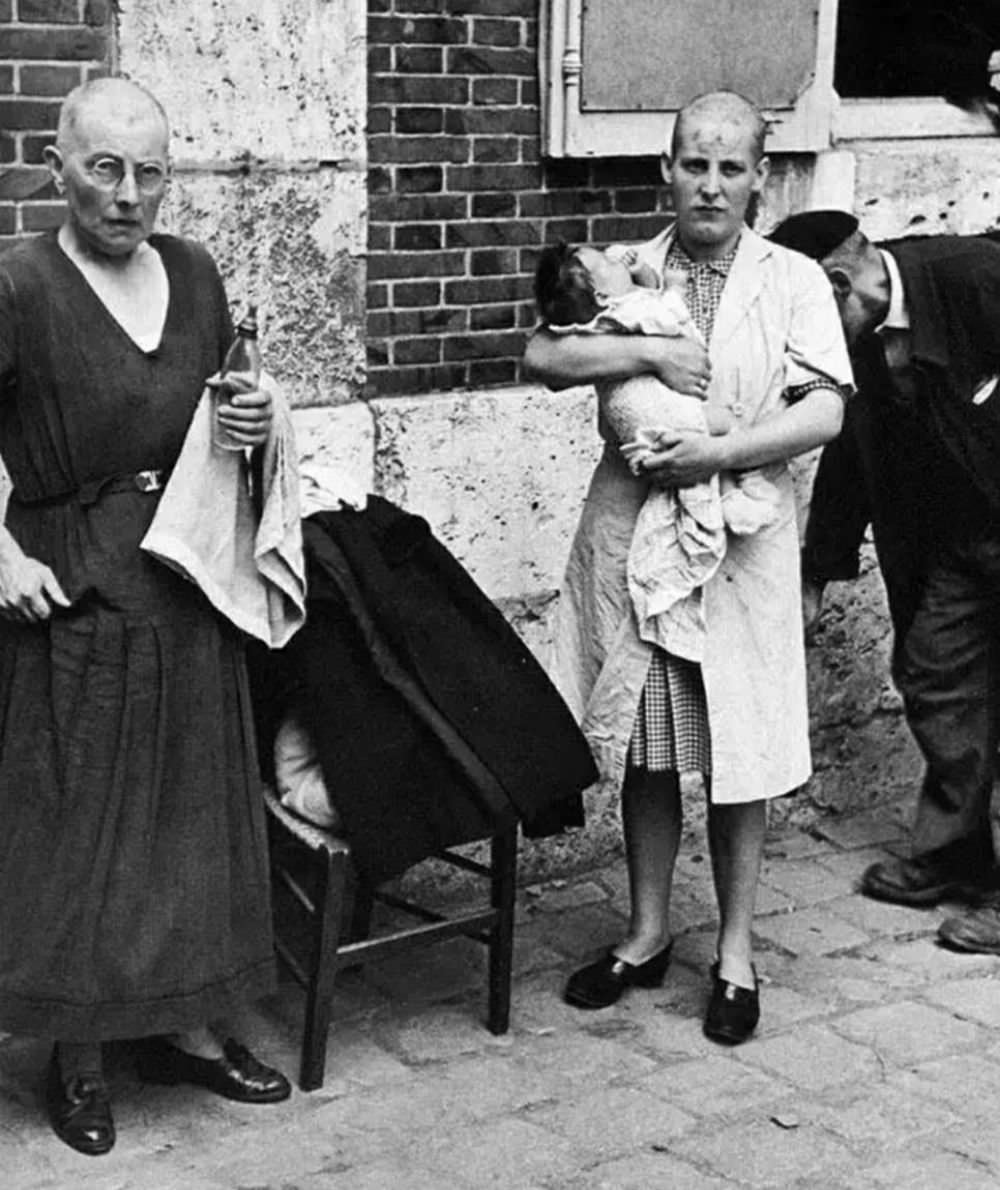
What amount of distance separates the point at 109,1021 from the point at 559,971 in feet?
4.52

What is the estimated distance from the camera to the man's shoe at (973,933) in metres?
5.56

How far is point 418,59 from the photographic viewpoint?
5484 millimetres

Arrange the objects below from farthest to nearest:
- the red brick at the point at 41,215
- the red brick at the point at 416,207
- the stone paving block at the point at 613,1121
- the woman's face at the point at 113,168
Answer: the red brick at the point at 416,207 < the red brick at the point at 41,215 < the stone paving block at the point at 613,1121 < the woman's face at the point at 113,168

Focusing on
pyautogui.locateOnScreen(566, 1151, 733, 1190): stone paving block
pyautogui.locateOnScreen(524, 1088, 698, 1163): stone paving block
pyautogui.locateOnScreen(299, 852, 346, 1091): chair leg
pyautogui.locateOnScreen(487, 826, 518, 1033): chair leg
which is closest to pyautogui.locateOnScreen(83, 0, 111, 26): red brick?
pyautogui.locateOnScreen(299, 852, 346, 1091): chair leg

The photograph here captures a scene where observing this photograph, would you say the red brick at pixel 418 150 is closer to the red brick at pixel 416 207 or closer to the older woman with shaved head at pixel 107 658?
the red brick at pixel 416 207

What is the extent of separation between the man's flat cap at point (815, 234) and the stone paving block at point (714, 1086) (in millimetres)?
1816

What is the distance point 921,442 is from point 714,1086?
1.72 m

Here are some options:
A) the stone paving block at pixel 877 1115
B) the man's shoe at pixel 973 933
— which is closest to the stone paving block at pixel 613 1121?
the stone paving block at pixel 877 1115

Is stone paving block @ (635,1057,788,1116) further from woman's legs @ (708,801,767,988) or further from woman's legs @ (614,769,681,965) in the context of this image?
woman's legs @ (614,769,681,965)

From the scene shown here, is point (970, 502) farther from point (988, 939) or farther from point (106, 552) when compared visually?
point (106, 552)

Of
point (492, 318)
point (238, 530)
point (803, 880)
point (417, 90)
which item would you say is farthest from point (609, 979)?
point (417, 90)

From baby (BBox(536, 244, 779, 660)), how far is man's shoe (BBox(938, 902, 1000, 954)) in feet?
4.10

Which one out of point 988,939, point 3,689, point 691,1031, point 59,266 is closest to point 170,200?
point 59,266

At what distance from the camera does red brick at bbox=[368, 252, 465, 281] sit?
5.52 m
